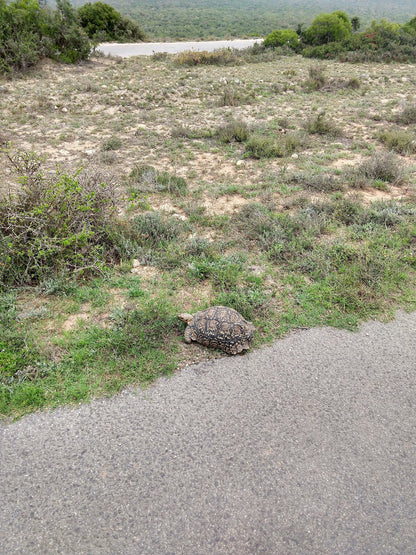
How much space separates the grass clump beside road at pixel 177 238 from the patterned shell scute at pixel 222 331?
0.49 ft

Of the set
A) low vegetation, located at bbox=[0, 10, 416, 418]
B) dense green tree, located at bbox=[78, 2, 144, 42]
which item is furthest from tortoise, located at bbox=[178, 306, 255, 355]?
dense green tree, located at bbox=[78, 2, 144, 42]

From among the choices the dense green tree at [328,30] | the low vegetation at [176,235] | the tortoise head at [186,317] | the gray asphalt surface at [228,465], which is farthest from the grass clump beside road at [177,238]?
the dense green tree at [328,30]

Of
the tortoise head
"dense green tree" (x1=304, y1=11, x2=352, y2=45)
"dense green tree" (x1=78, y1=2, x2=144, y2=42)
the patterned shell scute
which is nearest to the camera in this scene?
the patterned shell scute

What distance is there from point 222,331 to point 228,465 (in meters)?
1.38

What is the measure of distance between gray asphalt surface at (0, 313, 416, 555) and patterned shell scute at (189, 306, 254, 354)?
197 millimetres

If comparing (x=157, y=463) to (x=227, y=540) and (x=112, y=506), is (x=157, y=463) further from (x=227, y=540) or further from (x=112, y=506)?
(x=227, y=540)

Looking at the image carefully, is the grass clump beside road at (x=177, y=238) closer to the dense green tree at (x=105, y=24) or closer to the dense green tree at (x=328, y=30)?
the dense green tree at (x=328, y=30)

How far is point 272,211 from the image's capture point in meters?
6.58

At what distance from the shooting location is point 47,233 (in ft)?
15.9

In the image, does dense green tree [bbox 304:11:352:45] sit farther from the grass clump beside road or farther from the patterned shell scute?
the patterned shell scute

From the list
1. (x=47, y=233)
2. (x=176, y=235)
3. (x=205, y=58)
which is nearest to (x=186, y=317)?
(x=176, y=235)

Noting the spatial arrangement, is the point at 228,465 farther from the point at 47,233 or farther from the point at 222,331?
the point at 47,233

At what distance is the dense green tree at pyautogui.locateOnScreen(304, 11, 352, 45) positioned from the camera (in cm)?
2314

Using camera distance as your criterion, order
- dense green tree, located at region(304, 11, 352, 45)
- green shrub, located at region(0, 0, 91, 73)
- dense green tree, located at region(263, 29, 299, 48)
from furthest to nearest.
→ 1. dense green tree, located at region(263, 29, 299, 48)
2. dense green tree, located at region(304, 11, 352, 45)
3. green shrub, located at region(0, 0, 91, 73)
